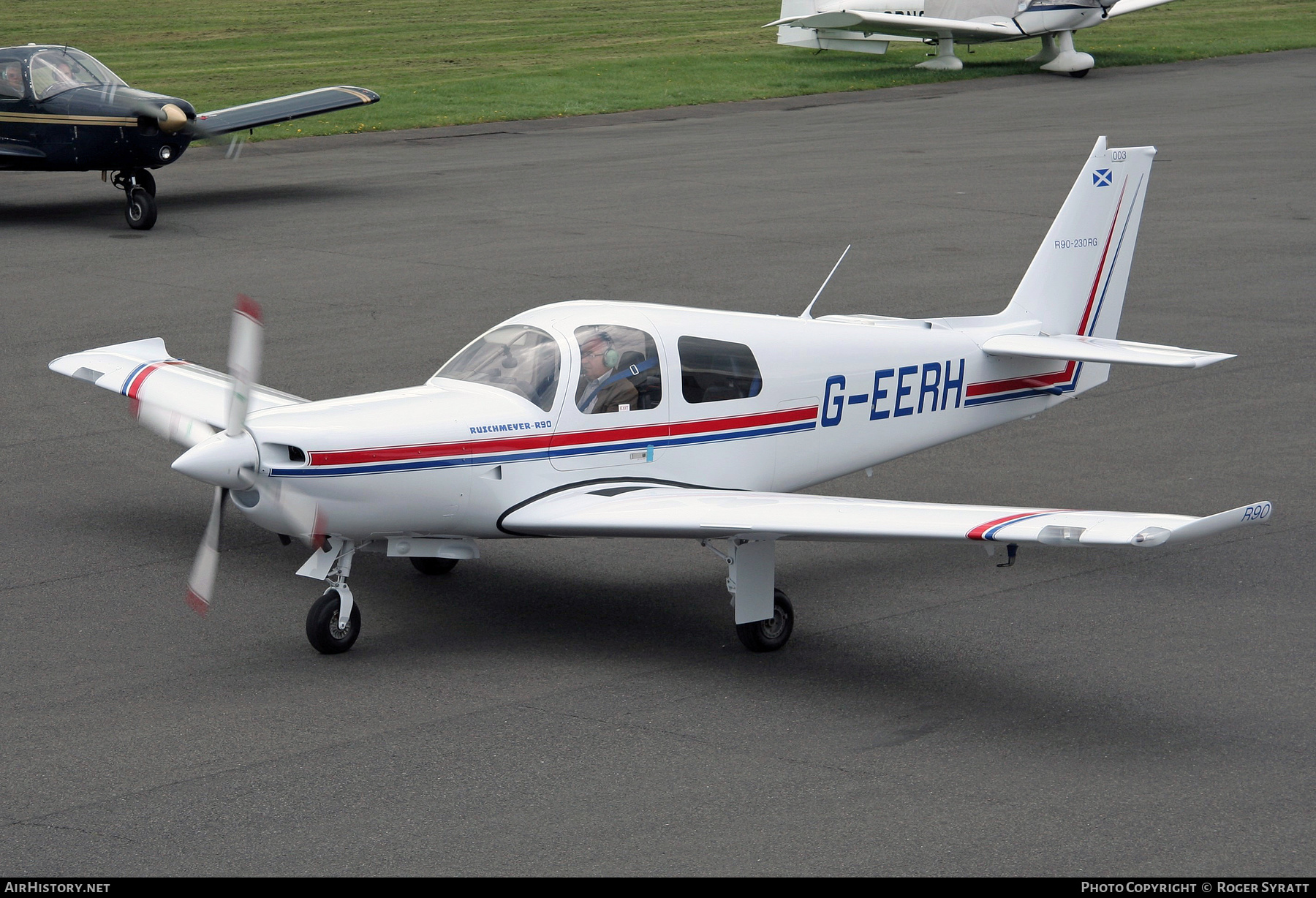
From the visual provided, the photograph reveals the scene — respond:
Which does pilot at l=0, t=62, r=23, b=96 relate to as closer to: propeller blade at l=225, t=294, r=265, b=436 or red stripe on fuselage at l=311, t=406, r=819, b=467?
propeller blade at l=225, t=294, r=265, b=436

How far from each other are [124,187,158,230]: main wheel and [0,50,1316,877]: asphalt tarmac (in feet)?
11.8

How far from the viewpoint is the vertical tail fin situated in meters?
11.2

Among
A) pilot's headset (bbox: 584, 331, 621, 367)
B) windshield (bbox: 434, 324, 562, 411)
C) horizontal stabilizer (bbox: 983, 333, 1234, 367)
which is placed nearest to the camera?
windshield (bbox: 434, 324, 562, 411)

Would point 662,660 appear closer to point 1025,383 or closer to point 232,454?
point 232,454

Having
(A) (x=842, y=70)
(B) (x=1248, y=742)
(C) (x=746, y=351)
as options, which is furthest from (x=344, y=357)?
(A) (x=842, y=70)

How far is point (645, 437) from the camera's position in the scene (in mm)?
9070

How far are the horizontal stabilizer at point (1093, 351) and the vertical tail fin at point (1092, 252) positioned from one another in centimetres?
62

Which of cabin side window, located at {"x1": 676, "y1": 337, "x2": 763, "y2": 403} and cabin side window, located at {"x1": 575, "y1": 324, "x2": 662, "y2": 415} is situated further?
cabin side window, located at {"x1": 676, "y1": 337, "x2": 763, "y2": 403}

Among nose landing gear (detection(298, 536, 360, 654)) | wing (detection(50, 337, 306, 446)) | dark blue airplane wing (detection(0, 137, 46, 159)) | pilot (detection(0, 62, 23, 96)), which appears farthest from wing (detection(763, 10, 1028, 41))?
nose landing gear (detection(298, 536, 360, 654))

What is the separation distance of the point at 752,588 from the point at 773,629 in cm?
34

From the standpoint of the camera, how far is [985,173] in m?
27.5

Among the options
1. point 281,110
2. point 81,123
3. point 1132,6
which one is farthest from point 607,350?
point 1132,6

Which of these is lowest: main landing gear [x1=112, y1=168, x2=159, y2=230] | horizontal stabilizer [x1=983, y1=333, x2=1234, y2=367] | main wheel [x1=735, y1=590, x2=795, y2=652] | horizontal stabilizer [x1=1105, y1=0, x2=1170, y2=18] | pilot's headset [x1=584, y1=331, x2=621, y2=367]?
main wheel [x1=735, y1=590, x2=795, y2=652]

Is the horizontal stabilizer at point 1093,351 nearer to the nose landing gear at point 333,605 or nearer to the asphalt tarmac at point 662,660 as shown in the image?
the asphalt tarmac at point 662,660
